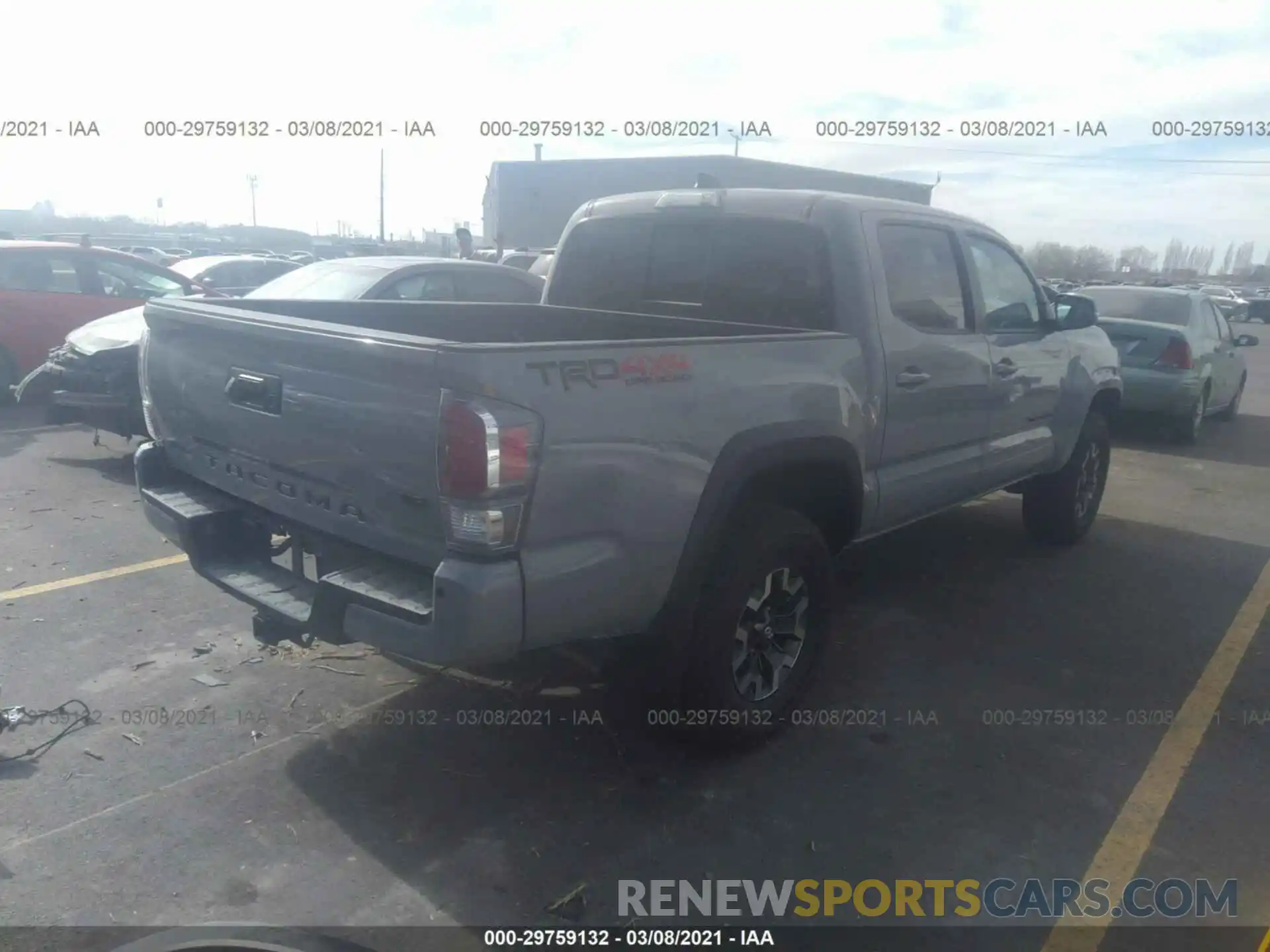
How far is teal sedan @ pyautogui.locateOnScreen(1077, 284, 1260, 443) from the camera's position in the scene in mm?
10070

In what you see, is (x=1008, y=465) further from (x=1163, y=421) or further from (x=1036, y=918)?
(x=1163, y=421)

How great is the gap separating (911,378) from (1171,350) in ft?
23.7

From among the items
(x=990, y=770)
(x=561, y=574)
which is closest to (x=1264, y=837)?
(x=990, y=770)

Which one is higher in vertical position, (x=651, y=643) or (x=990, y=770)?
(x=651, y=643)

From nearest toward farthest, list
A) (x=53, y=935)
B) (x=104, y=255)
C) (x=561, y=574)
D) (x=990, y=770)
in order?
(x=53, y=935)
(x=561, y=574)
(x=990, y=770)
(x=104, y=255)

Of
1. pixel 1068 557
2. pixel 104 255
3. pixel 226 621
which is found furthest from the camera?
pixel 104 255

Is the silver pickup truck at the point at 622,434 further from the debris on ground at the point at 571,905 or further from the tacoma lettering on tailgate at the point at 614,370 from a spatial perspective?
the debris on ground at the point at 571,905

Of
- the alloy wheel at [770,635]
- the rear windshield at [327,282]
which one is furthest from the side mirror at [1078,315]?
the rear windshield at [327,282]

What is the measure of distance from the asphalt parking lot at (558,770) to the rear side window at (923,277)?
156 centimetres

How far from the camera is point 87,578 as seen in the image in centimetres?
518

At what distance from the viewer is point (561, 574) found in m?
2.87

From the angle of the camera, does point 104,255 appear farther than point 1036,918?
Yes

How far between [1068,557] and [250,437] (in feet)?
16.4

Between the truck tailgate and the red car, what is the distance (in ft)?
22.0
